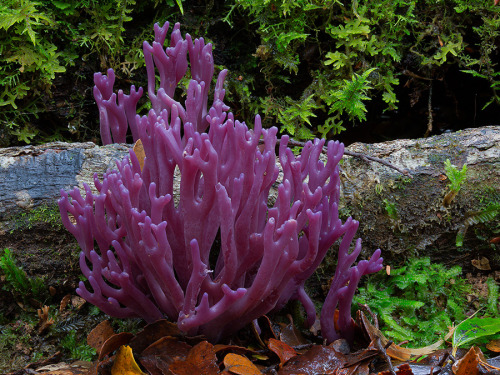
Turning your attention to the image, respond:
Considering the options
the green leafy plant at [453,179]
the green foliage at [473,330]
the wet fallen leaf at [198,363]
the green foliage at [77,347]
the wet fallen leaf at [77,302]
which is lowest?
the green foliage at [77,347]

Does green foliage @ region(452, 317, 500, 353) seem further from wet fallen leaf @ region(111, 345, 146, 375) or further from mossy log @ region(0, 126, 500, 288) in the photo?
wet fallen leaf @ region(111, 345, 146, 375)

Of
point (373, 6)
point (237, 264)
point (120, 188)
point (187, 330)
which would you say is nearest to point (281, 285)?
point (237, 264)

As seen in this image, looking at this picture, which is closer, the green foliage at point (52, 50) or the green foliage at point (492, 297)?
the green foliage at point (492, 297)

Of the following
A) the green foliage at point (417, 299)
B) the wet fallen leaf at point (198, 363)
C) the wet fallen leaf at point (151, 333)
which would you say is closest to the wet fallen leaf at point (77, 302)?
the wet fallen leaf at point (151, 333)

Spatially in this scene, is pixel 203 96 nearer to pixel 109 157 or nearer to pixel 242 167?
pixel 109 157

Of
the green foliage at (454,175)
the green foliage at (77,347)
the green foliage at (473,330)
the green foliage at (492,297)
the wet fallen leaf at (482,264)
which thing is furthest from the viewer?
the wet fallen leaf at (482,264)

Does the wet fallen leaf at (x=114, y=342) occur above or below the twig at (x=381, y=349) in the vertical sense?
above

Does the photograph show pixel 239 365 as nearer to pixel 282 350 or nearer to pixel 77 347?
pixel 282 350

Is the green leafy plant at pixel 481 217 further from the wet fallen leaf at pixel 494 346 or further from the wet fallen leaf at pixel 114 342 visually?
the wet fallen leaf at pixel 114 342
